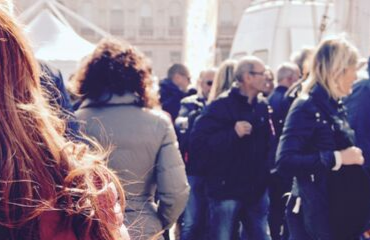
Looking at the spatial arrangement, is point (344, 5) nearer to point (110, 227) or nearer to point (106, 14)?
point (110, 227)

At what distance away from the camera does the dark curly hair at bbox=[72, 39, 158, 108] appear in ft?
12.2

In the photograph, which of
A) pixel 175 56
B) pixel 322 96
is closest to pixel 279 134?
pixel 322 96

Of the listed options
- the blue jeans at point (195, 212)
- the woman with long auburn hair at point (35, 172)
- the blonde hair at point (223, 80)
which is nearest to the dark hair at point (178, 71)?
the blue jeans at point (195, 212)

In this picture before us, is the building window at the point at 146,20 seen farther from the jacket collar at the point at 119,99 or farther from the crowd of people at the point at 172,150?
the jacket collar at the point at 119,99

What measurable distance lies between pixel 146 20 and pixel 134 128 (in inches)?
1894

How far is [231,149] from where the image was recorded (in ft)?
17.3

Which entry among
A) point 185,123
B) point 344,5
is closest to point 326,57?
point 185,123

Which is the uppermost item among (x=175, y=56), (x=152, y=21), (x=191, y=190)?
(x=191, y=190)

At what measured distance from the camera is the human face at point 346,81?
4.15 m

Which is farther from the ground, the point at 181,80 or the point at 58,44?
the point at 58,44

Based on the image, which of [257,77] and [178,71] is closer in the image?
[257,77]

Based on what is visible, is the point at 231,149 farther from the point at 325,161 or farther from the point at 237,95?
the point at 325,161

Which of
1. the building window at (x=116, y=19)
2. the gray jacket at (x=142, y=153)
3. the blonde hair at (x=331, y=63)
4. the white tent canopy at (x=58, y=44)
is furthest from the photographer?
the building window at (x=116, y=19)

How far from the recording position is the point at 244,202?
5.33 metres
